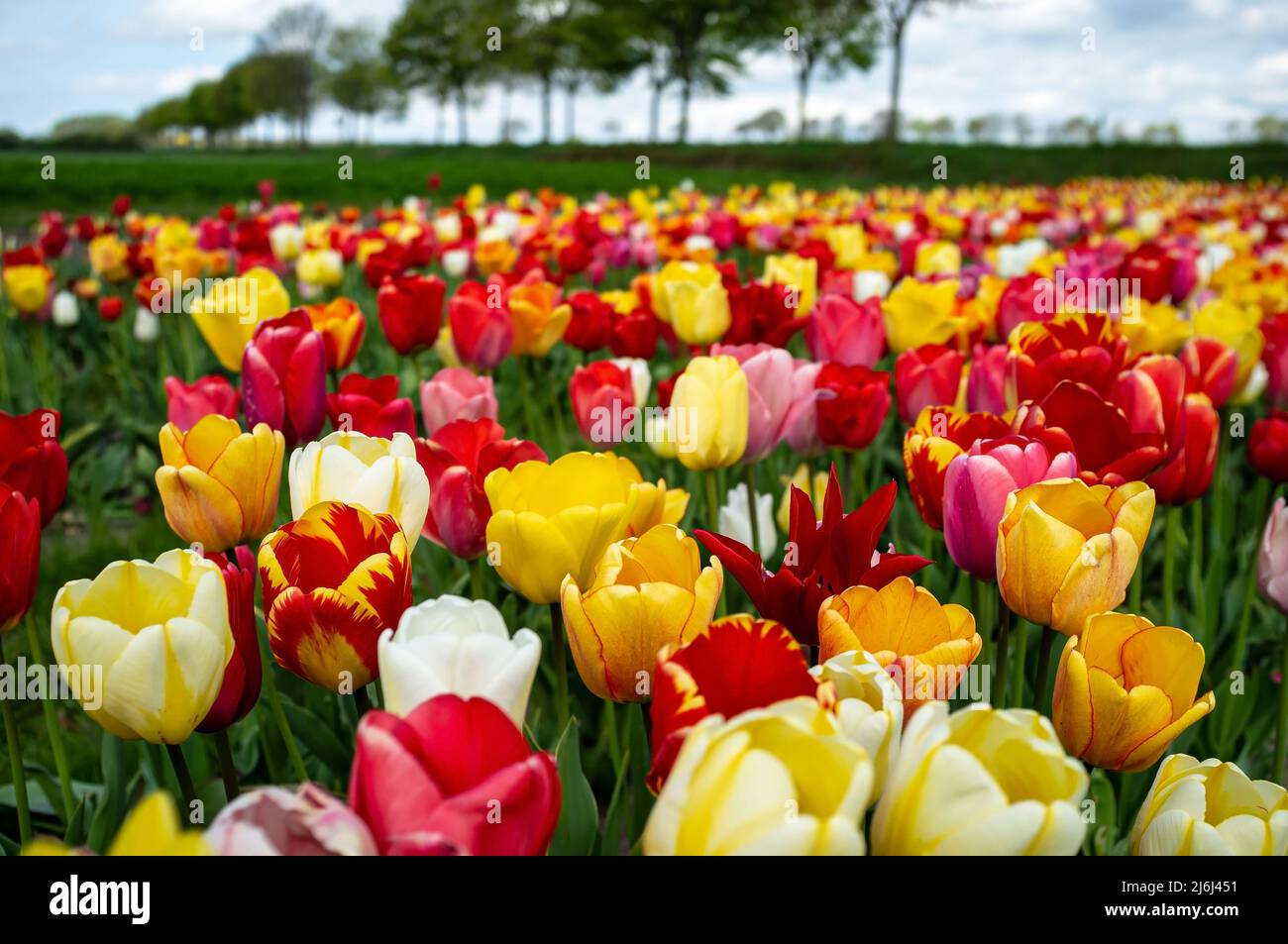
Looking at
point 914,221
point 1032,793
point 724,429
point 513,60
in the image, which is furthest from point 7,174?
point 513,60

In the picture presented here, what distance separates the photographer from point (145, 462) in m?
4.59

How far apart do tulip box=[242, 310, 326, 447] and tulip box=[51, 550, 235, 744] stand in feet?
2.78

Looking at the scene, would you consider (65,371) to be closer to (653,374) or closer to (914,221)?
(653,374)

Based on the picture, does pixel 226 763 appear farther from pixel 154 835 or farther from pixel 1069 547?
pixel 1069 547

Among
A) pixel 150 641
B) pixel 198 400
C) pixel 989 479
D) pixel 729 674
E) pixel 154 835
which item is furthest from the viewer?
pixel 198 400

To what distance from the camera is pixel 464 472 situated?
5.25ft

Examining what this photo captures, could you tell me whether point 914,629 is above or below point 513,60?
below

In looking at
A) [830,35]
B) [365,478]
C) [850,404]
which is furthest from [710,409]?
[830,35]

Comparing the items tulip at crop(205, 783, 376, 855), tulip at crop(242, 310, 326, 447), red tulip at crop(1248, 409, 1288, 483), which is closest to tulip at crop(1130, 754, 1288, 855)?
tulip at crop(205, 783, 376, 855)

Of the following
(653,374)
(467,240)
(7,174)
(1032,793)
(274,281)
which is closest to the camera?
(1032,793)

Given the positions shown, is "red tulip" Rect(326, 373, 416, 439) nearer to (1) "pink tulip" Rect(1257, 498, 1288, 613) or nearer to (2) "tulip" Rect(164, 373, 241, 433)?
(2) "tulip" Rect(164, 373, 241, 433)

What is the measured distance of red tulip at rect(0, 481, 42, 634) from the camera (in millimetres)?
1276

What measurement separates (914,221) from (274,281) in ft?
17.0

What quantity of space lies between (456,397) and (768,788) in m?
1.63
